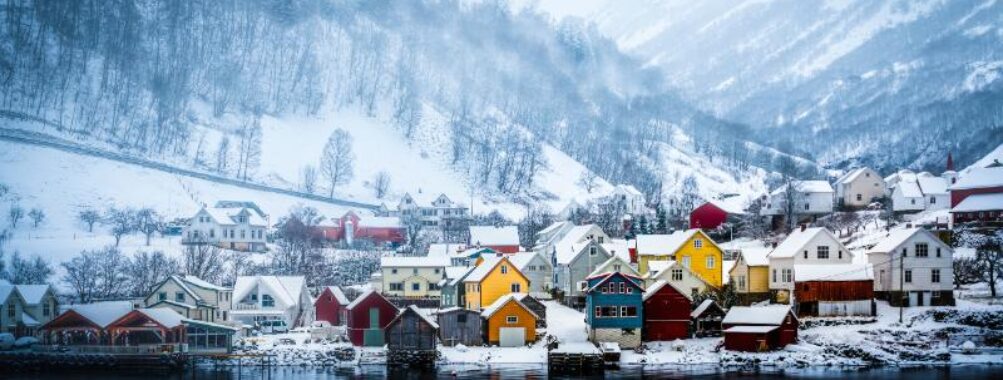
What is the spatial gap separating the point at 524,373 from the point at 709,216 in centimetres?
4362

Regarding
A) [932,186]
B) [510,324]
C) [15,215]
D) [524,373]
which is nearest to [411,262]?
[510,324]

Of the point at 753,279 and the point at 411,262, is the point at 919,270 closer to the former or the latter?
the point at 753,279

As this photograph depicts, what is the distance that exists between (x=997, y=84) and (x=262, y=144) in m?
108

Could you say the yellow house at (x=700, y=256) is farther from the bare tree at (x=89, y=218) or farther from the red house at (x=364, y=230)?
the bare tree at (x=89, y=218)

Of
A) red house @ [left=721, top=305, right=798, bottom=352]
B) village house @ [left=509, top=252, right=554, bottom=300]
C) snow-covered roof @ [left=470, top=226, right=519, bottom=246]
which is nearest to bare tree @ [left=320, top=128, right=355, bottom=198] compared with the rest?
snow-covered roof @ [left=470, top=226, right=519, bottom=246]

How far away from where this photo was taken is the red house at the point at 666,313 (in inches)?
2132

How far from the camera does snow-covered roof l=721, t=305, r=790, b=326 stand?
5175cm

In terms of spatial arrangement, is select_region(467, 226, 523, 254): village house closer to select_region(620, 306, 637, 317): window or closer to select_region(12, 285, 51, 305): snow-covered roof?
select_region(620, 306, 637, 317): window

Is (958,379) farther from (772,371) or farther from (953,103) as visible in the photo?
(953,103)

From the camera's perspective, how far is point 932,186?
82000mm

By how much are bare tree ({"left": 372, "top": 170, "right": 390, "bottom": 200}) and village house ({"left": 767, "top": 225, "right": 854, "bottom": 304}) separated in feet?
204

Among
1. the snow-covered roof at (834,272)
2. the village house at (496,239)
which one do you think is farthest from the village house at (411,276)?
the snow-covered roof at (834,272)

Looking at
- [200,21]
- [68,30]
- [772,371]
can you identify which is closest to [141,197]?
[68,30]

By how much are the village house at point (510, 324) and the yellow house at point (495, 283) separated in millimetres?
8180
